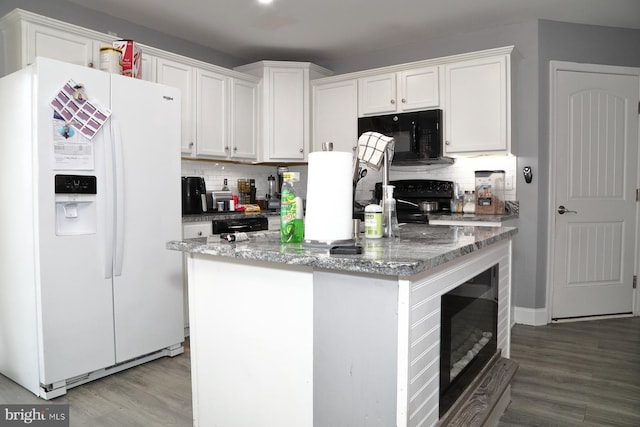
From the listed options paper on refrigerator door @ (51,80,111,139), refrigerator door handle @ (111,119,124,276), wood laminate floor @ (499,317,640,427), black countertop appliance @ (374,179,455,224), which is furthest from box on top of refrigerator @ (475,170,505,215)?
paper on refrigerator door @ (51,80,111,139)

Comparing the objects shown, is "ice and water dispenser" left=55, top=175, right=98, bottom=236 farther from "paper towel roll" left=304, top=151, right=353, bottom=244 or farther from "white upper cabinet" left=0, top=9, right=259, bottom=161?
"paper towel roll" left=304, top=151, right=353, bottom=244

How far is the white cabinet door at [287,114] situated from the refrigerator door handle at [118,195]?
2.01 m

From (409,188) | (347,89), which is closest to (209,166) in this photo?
(347,89)

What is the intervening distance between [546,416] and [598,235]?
7.74 feet

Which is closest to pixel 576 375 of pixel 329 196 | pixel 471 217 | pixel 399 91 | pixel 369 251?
pixel 471 217

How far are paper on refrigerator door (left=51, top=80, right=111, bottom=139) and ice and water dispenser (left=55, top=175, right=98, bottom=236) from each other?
273 mm

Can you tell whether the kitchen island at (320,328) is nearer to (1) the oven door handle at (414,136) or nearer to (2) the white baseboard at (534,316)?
(1) the oven door handle at (414,136)

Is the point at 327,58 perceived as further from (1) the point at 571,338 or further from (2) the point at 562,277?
(1) the point at 571,338

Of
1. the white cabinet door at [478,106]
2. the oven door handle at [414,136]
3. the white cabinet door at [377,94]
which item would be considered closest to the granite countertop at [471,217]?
the white cabinet door at [478,106]

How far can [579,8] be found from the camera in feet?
11.9

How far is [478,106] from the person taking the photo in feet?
12.6

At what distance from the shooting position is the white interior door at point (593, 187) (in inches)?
156

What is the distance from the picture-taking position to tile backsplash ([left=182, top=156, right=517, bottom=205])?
13.2 ft

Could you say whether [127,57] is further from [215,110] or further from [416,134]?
[416,134]
